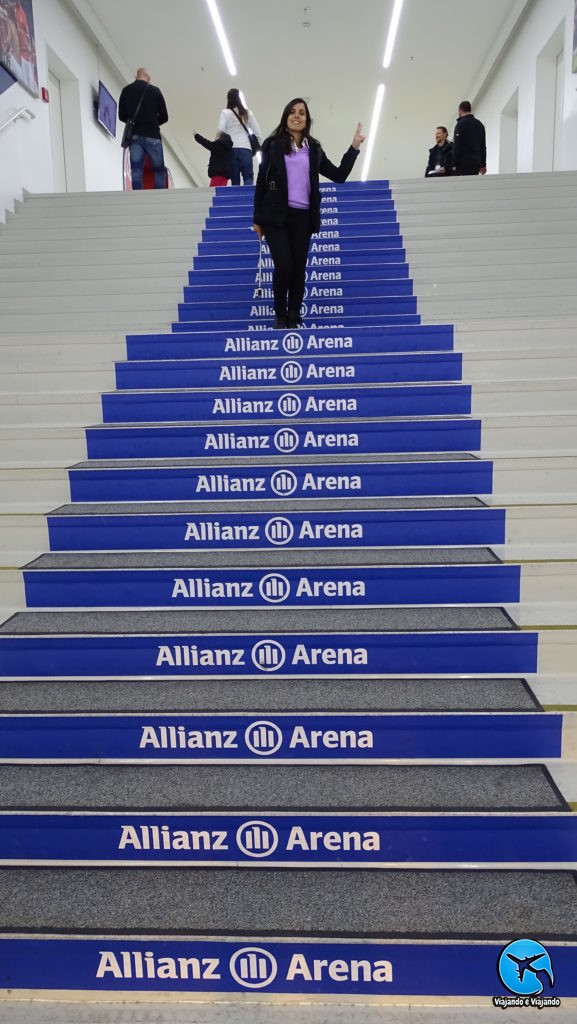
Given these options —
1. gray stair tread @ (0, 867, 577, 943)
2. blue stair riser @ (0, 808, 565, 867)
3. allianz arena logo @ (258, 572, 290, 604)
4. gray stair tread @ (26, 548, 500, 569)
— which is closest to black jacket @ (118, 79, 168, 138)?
gray stair tread @ (26, 548, 500, 569)

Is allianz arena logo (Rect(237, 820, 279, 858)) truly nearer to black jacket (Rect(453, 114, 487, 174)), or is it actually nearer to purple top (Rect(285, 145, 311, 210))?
purple top (Rect(285, 145, 311, 210))

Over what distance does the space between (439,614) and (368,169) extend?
587 inches

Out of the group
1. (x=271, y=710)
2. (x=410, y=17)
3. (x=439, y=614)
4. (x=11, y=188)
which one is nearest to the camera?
(x=271, y=710)

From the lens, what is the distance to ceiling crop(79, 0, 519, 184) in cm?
786

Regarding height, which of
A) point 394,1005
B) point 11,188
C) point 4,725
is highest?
point 11,188

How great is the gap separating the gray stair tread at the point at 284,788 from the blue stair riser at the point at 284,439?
1.36m

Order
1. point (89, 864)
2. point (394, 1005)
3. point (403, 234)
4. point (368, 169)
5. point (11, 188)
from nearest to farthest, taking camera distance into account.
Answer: point (394, 1005)
point (89, 864)
point (403, 234)
point (11, 188)
point (368, 169)

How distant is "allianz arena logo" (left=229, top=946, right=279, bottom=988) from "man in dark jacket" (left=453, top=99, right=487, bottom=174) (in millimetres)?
6664

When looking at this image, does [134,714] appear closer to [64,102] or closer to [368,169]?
[64,102]

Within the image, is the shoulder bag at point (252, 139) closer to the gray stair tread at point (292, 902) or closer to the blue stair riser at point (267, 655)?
the blue stair riser at point (267, 655)

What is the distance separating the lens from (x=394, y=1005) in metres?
1.52

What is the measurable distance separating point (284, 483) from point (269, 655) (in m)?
0.80

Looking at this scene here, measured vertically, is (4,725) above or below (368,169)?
below

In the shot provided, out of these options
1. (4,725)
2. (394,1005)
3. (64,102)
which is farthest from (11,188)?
(394,1005)
